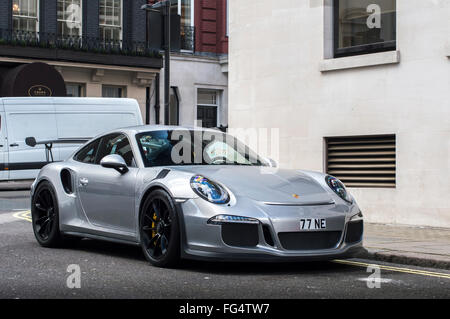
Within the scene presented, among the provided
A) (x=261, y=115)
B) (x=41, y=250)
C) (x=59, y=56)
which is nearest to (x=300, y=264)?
(x=41, y=250)

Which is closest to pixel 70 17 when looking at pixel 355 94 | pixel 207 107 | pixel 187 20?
pixel 187 20

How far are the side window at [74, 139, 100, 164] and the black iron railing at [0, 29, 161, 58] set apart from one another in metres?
19.5

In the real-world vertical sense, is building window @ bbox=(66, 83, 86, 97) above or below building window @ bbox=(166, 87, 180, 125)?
above

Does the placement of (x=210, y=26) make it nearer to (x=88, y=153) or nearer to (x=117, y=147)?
(x=88, y=153)

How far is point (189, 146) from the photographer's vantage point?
8469 millimetres

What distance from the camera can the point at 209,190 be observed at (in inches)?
289

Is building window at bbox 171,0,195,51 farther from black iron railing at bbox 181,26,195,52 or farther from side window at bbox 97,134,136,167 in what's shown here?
side window at bbox 97,134,136,167

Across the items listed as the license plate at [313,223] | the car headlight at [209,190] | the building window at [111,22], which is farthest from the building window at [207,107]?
the license plate at [313,223]

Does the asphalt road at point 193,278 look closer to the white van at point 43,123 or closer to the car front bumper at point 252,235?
the car front bumper at point 252,235

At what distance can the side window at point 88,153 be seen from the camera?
9.11 metres

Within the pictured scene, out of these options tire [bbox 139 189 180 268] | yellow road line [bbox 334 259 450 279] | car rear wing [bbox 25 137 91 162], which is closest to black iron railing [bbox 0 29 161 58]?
car rear wing [bbox 25 137 91 162]

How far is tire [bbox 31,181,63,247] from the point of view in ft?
30.1

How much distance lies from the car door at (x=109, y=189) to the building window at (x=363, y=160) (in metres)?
5.53

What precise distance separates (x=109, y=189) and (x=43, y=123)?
12.5 meters
